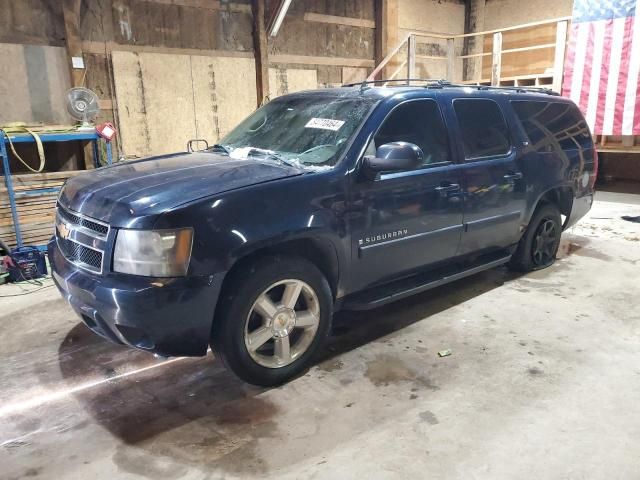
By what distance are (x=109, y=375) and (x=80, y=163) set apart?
4700 millimetres

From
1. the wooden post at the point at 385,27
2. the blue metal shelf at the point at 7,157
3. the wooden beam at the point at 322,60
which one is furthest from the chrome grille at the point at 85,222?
the wooden post at the point at 385,27

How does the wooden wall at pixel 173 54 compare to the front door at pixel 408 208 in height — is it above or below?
above

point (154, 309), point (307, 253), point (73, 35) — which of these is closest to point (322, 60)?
point (73, 35)

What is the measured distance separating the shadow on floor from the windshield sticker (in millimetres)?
1453

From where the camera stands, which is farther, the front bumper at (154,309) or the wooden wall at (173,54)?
the wooden wall at (173,54)

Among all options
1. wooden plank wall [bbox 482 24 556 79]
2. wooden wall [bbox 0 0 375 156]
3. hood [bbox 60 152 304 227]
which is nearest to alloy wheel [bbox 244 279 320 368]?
hood [bbox 60 152 304 227]

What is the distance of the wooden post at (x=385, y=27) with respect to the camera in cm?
996

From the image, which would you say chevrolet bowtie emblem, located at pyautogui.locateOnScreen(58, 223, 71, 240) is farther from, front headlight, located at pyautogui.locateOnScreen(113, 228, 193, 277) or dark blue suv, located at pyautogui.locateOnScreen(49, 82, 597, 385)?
front headlight, located at pyautogui.locateOnScreen(113, 228, 193, 277)

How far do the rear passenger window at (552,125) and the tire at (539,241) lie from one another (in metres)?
0.60

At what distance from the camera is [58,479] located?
2.21 m

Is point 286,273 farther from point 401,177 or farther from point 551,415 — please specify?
point 551,415

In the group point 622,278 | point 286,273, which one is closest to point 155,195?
point 286,273

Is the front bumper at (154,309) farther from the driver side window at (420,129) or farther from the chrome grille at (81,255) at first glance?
the driver side window at (420,129)

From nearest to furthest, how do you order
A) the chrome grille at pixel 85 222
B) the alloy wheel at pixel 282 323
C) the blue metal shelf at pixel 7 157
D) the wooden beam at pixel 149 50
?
1. the chrome grille at pixel 85 222
2. the alloy wheel at pixel 282 323
3. the blue metal shelf at pixel 7 157
4. the wooden beam at pixel 149 50
